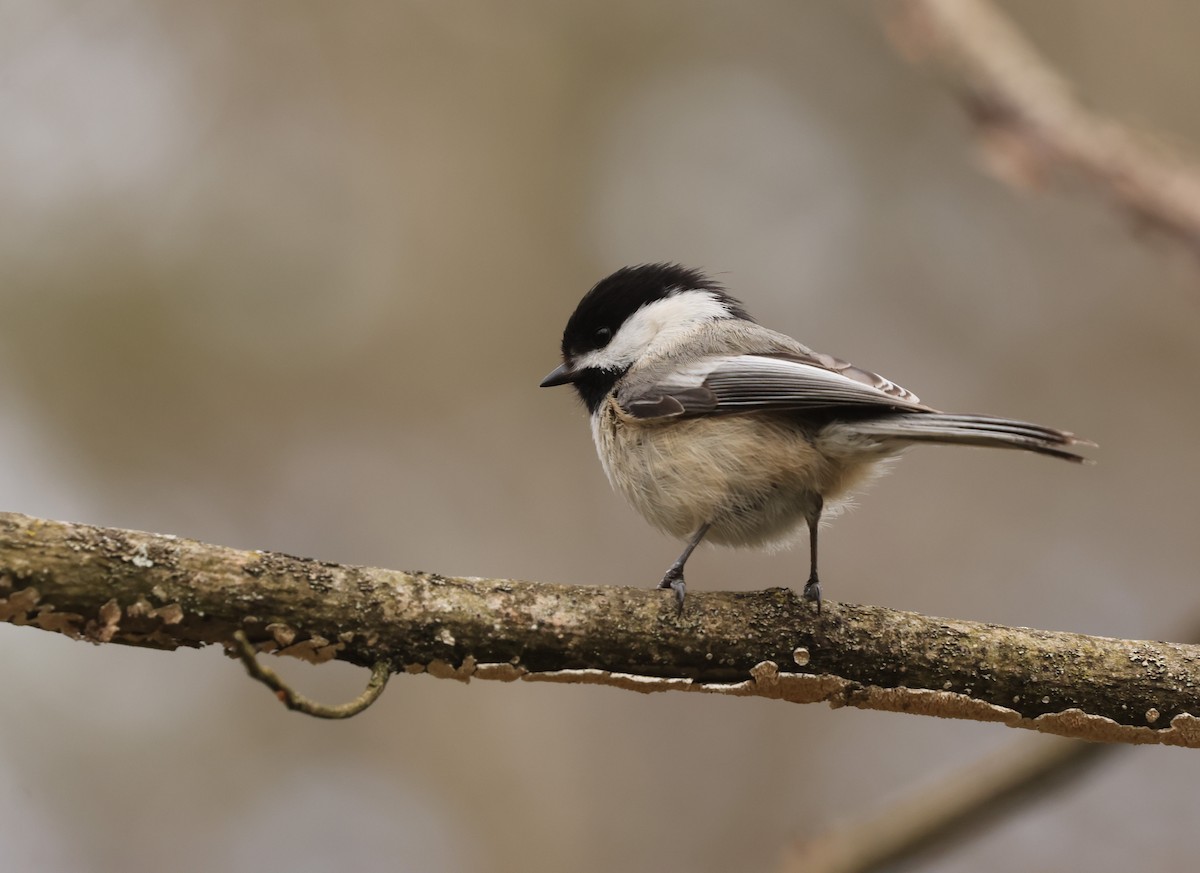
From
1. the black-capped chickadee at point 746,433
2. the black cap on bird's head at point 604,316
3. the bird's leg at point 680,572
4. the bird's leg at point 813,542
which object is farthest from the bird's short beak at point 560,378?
the bird's leg at point 813,542

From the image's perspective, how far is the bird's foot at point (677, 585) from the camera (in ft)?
7.18

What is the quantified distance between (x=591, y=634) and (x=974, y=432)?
0.99 metres

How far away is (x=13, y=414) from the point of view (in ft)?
17.3

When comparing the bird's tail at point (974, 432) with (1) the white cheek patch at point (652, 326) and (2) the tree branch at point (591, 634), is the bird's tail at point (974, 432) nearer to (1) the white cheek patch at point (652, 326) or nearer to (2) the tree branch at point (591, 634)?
(2) the tree branch at point (591, 634)

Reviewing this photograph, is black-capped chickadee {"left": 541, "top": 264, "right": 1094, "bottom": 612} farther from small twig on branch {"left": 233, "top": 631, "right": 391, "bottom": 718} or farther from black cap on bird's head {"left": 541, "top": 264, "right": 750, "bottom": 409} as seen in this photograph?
small twig on branch {"left": 233, "top": 631, "right": 391, "bottom": 718}

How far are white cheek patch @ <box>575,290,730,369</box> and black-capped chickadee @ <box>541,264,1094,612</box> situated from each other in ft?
0.40

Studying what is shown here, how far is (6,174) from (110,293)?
0.76 meters

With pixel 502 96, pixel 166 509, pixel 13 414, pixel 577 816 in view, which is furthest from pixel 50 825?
pixel 502 96

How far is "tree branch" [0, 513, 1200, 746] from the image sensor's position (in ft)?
5.88

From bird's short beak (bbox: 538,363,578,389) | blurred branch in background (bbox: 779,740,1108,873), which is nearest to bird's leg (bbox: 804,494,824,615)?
blurred branch in background (bbox: 779,740,1108,873)

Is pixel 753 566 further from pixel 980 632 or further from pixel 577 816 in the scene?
pixel 980 632

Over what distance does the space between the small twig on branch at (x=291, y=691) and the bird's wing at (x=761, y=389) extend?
1329 millimetres

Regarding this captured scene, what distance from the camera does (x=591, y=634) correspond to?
6.81 feet

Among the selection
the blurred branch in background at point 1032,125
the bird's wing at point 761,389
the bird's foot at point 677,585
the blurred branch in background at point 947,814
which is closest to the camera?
the bird's foot at point 677,585
